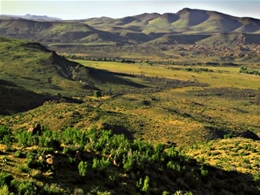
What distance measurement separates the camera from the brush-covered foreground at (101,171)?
26.7 m

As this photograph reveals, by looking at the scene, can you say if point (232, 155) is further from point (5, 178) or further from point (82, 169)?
point (5, 178)

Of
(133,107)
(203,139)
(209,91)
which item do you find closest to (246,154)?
(203,139)

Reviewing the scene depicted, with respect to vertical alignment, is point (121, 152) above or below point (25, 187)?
below

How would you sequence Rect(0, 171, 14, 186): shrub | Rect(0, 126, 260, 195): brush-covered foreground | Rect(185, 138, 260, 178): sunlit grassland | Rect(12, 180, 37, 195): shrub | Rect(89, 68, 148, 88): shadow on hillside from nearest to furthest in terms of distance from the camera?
1. Rect(12, 180, 37, 195): shrub
2. Rect(0, 171, 14, 186): shrub
3. Rect(0, 126, 260, 195): brush-covered foreground
4. Rect(185, 138, 260, 178): sunlit grassland
5. Rect(89, 68, 148, 88): shadow on hillside

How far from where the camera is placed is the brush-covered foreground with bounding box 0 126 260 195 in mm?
26672

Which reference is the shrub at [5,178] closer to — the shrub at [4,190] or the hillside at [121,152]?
A: the hillside at [121,152]

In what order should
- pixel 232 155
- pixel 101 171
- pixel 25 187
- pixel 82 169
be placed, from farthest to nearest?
pixel 232 155 → pixel 101 171 → pixel 82 169 → pixel 25 187

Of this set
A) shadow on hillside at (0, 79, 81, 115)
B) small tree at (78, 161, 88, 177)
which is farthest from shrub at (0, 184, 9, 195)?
shadow on hillside at (0, 79, 81, 115)

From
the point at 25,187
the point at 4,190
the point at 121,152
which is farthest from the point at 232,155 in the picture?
the point at 4,190

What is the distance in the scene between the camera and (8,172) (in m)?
26.5

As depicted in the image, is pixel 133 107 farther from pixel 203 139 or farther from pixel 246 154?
pixel 246 154

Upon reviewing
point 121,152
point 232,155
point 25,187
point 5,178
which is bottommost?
point 232,155

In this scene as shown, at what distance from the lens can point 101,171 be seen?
30469 millimetres

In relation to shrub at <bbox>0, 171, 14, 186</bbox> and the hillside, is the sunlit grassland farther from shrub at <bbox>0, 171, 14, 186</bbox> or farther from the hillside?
shrub at <bbox>0, 171, 14, 186</bbox>
